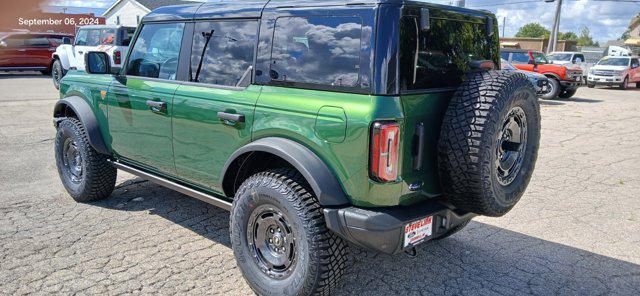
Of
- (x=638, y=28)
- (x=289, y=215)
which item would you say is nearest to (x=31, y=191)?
(x=289, y=215)

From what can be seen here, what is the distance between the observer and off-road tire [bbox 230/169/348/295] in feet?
9.29

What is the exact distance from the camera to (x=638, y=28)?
277ft

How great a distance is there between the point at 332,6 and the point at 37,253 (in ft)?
9.26

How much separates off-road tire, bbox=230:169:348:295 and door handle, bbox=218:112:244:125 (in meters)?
0.38

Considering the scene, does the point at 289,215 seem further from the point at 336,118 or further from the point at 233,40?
the point at 233,40

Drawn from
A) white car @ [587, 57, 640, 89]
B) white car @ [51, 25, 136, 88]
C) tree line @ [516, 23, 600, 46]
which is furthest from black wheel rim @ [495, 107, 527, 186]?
tree line @ [516, 23, 600, 46]

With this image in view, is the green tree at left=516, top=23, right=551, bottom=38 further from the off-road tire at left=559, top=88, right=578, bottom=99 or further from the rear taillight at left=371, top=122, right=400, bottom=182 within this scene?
the rear taillight at left=371, top=122, right=400, bottom=182

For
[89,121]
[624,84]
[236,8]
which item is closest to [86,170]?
[89,121]

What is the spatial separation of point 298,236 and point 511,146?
1.44 m

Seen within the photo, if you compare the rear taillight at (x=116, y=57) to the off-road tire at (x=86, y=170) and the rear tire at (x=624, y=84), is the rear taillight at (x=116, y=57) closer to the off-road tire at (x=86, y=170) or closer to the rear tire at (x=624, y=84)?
the off-road tire at (x=86, y=170)

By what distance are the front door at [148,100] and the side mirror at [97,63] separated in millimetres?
242

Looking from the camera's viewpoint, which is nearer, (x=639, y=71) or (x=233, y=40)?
(x=233, y=40)

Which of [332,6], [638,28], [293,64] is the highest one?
[638,28]

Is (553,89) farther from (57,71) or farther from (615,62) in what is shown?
(57,71)
